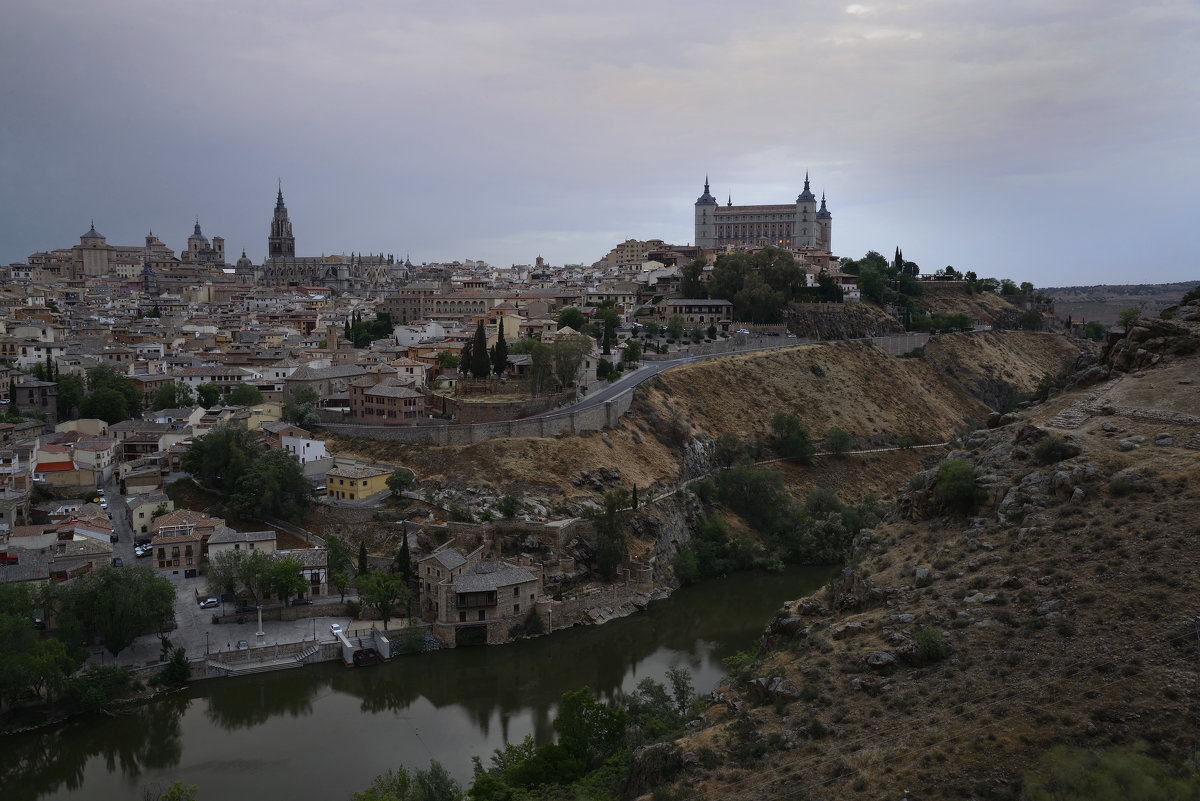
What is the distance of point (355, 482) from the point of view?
33.7 metres

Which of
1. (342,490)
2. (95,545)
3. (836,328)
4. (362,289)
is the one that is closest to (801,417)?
(836,328)

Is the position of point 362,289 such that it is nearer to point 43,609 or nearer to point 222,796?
point 43,609

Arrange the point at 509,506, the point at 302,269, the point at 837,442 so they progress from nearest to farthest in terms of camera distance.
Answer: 1. the point at 509,506
2. the point at 837,442
3. the point at 302,269

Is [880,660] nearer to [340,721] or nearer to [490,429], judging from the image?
[340,721]

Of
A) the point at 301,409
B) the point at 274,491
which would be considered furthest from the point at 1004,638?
the point at 301,409

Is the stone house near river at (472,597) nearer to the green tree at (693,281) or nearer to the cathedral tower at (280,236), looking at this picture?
the green tree at (693,281)

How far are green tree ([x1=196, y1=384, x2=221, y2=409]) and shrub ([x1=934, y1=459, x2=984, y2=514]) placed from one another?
3631 cm

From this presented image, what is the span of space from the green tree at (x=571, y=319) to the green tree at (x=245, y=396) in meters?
18.9

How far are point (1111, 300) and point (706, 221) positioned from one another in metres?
75.6

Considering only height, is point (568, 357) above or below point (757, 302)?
below

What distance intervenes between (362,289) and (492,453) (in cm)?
7765

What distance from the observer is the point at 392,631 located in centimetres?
2722

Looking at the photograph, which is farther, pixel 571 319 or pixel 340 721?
pixel 571 319

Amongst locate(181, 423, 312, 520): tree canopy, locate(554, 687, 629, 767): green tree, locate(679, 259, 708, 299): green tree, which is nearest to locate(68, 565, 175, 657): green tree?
locate(181, 423, 312, 520): tree canopy
